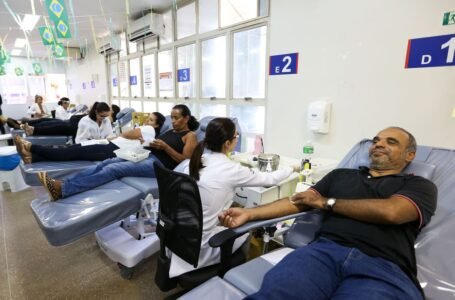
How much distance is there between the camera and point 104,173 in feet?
6.76

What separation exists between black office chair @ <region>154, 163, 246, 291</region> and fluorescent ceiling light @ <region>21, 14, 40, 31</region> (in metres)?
4.77

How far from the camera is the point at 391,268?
3.33 feet

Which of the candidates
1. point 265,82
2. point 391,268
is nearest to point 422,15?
point 265,82

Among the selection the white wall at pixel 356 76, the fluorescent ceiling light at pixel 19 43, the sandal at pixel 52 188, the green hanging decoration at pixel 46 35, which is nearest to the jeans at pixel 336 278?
the white wall at pixel 356 76

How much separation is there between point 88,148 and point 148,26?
234 centimetres

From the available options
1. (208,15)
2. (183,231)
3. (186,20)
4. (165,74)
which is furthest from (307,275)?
(165,74)

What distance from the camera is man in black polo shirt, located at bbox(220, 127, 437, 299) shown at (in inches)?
37.6

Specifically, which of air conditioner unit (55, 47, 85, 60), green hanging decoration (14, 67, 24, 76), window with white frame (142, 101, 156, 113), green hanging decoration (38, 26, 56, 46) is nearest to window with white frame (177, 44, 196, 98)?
window with white frame (142, 101, 156, 113)

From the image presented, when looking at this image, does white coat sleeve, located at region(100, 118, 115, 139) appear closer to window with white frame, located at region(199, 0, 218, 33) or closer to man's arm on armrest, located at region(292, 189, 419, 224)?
window with white frame, located at region(199, 0, 218, 33)

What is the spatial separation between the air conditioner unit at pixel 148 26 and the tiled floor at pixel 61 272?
3172 mm

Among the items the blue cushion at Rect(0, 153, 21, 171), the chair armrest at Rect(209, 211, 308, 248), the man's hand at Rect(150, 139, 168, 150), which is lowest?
the blue cushion at Rect(0, 153, 21, 171)

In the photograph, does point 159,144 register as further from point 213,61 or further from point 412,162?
point 412,162

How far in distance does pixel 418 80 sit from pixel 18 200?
4.12 meters

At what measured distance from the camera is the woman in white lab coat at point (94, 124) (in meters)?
3.08
